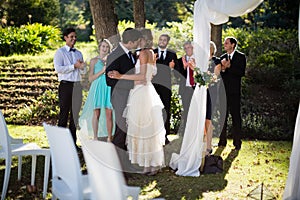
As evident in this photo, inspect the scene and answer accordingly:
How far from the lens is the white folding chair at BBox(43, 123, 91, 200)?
4.38 metres

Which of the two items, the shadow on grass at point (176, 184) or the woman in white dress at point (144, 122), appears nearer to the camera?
the shadow on grass at point (176, 184)

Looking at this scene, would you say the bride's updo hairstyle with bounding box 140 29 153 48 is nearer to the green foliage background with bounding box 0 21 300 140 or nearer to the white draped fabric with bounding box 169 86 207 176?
the white draped fabric with bounding box 169 86 207 176

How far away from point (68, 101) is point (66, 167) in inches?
152

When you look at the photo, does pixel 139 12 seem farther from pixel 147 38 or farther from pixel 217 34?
pixel 147 38

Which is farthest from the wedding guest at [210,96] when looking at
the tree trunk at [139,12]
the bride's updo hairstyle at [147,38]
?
the tree trunk at [139,12]

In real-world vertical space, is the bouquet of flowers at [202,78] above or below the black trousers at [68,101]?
above

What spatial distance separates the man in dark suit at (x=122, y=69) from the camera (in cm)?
729

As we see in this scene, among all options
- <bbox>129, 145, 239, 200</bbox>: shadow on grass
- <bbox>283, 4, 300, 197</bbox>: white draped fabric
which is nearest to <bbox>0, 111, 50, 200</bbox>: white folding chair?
<bbox>129, 145, 239, 200</bbox>: shadow on grass

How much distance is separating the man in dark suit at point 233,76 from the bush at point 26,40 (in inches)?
419

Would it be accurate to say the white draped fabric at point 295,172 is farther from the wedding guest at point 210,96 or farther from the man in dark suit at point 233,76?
the man in dark suit at point 233,76

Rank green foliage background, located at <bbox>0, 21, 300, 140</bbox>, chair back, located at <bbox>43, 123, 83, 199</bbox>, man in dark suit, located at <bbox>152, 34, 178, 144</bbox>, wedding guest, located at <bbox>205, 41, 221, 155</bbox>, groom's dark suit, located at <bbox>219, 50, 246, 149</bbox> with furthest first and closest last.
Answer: green foliage background, located at <bbox>0, 21, 300, 140</bbox> → man in dark suit, located at <bbox>152, 34, 178, 144</bbox> → groom's dark suit, located at <bbox>219, 50, 246, 149</bbox> → wedding guest, located at <bbox>205, 41, 221, 155</bbox> → chair back, located at <bbox>43, 123, 83, 199</bbox>

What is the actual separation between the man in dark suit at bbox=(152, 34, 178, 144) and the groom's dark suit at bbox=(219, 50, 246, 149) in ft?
2.61

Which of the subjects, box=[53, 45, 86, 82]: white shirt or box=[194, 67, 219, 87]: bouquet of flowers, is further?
box=[53, 45, 86, 82]: white shirt

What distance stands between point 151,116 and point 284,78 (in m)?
6.85
